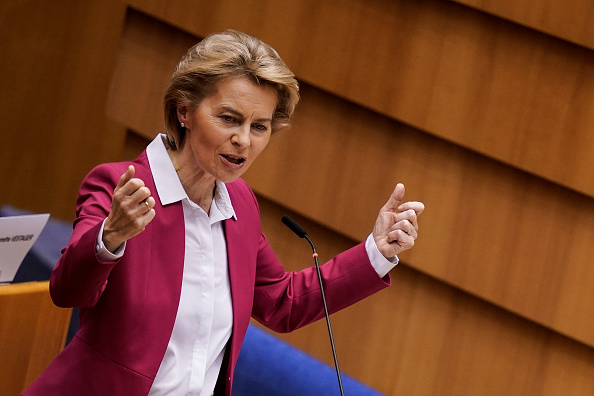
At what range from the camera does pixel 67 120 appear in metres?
4.04

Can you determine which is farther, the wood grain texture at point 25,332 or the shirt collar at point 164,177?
the wood grain texture at point 25,332

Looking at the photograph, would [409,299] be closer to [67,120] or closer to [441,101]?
[441,101]

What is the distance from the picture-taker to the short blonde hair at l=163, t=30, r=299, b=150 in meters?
1.35

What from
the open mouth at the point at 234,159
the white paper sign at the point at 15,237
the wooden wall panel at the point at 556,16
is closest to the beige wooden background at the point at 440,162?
the wooden wall panel at the point at 556,16

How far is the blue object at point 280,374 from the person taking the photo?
6.12ft

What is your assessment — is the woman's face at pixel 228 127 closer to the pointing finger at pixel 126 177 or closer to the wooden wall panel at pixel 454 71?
the pointing finger at pixel 126 177

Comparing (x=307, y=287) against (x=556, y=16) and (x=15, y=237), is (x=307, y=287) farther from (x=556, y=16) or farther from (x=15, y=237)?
(x=556, y=16)

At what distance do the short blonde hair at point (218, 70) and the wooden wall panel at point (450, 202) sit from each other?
1.04 metres

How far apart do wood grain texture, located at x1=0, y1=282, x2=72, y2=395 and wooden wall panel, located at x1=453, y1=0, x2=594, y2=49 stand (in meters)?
1.35

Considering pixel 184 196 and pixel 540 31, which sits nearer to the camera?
pixel 184 196

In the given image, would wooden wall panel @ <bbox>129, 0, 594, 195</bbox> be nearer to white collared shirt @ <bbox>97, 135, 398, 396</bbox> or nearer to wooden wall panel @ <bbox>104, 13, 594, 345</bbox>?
wooden wall panel @ <bbox>104, 13, 594, 345</bbox>

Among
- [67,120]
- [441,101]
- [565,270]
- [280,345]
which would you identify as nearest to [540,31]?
[441,101]

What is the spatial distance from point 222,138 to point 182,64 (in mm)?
157

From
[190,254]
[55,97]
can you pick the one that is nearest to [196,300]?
[190,254]
